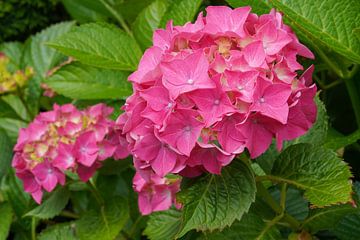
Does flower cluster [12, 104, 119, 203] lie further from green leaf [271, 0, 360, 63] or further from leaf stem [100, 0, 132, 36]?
green leaf [271, 0, 360, 63]

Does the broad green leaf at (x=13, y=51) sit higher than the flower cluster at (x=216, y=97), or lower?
lower

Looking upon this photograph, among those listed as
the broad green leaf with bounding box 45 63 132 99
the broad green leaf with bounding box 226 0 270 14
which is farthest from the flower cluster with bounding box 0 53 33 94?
the broad green leaf with bounding box 226 0 270 14

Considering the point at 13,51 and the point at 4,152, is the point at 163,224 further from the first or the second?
the point at 13,51

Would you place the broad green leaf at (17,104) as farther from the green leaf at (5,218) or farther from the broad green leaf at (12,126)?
the green leaf at (5,218)

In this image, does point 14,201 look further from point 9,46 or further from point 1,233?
point 9,46

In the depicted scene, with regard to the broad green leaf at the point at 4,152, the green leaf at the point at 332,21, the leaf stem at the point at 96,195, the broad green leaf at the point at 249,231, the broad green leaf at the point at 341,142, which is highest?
the green leaf at the point at 332,21

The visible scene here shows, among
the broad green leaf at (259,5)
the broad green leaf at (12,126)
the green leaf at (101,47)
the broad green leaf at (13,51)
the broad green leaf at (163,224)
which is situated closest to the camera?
the broad green leaf at (259,5)

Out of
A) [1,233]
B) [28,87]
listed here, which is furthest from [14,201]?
[28,87]

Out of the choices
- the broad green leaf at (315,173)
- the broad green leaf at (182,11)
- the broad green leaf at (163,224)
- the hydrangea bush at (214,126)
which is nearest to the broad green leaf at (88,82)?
the hydrangea bush at (214,126)
